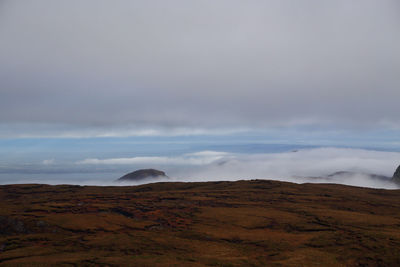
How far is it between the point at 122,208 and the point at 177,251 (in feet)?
86.9

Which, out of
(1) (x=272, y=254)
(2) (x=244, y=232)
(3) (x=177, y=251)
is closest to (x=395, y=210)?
(2) (x=244, y=232)

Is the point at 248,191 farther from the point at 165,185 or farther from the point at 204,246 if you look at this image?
the point at 204,246

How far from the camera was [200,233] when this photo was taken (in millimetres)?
41781

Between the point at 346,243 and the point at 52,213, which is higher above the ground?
the point at 52,213

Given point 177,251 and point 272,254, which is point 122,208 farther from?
point 272,254

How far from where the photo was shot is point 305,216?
53.1 metres

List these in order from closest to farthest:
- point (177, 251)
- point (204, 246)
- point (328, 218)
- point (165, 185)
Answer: point (177, 251)
point (204, 246)
point (328, 218)
point (165, 185)

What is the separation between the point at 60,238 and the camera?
38.1m

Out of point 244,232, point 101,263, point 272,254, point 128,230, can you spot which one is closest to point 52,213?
point 128,230

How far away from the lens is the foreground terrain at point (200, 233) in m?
30.8

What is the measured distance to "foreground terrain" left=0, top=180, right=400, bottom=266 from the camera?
30.8 metres

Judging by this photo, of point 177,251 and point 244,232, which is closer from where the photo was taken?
point 177,251

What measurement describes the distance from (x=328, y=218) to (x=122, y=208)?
1409 inches

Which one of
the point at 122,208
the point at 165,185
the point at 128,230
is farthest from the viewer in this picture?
the point at 165,185
